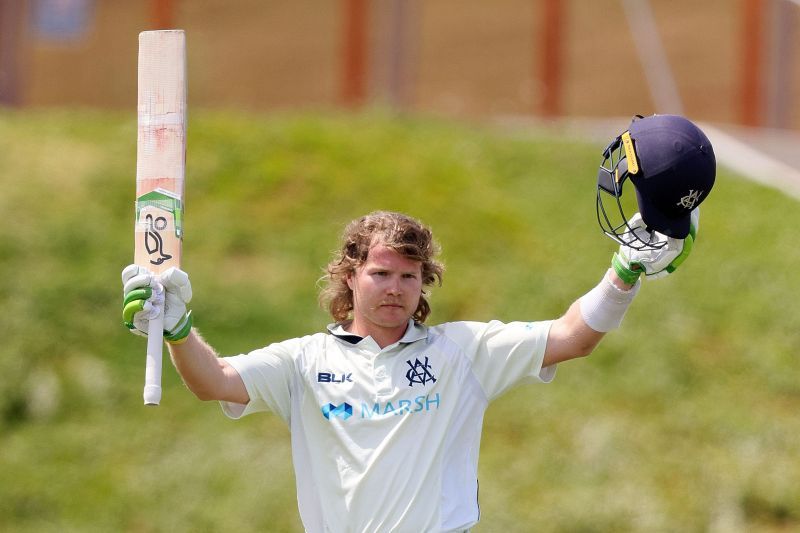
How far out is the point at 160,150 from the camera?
430 centimetres

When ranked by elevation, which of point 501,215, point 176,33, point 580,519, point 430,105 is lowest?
point 580,519

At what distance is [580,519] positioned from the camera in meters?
8.34

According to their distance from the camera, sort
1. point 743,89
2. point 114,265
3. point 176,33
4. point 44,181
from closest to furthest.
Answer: point 176,33 < point 114,265 < point 44,181 < point 743,89

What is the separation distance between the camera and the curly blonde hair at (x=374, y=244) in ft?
13.9

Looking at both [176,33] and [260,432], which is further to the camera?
[260,432]

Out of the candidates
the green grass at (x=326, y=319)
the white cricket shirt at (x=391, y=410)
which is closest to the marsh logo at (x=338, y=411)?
the white cricket shirt at (x=391, y=410)

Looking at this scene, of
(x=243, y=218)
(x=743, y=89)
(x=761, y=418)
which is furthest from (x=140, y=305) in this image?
(x=743, y=89)

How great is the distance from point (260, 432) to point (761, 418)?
3192 mm

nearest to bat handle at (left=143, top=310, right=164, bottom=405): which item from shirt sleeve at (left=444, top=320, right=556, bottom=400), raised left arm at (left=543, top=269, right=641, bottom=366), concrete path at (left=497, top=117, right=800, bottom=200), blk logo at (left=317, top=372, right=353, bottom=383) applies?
blk logo at (left=317, top=372, right=353, bottom=383)

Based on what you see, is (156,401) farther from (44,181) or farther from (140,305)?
(44,181)

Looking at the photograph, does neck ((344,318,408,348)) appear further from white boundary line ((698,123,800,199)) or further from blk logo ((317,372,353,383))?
white boundary line ((698,123,800,199))

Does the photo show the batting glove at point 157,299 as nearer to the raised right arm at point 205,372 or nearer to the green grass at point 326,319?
the raised right arm at point 205,372

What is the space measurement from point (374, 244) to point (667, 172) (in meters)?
0.88

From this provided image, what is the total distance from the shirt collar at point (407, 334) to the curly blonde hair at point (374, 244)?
0.39 feet
